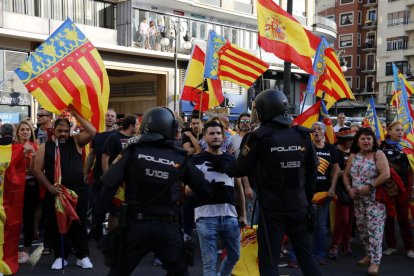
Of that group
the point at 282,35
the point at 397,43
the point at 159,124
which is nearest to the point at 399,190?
the point at 282,35

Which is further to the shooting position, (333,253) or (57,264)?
(333,253)

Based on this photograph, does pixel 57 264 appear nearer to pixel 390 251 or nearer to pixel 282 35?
pixel 390 251

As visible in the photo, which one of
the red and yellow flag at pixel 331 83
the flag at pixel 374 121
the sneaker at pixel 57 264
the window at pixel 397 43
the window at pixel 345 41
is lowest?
the sneaker at pixel 57 264

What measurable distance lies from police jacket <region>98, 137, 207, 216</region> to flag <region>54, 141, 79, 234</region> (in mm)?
2183

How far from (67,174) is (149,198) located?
8.27 feet

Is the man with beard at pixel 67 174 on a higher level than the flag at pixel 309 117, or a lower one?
lower

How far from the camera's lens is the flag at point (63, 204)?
19.8ft

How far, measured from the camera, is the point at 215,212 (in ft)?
16.0

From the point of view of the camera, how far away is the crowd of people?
3.99 metres

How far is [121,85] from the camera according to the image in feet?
98.8

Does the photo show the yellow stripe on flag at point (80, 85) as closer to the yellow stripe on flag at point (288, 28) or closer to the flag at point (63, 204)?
the flag at point (63, 204)

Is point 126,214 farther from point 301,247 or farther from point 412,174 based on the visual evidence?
point 412,174

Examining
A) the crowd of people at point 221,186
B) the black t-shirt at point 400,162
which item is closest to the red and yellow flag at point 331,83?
the crowd of people at point 221,186

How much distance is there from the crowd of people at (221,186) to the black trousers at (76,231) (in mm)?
12
